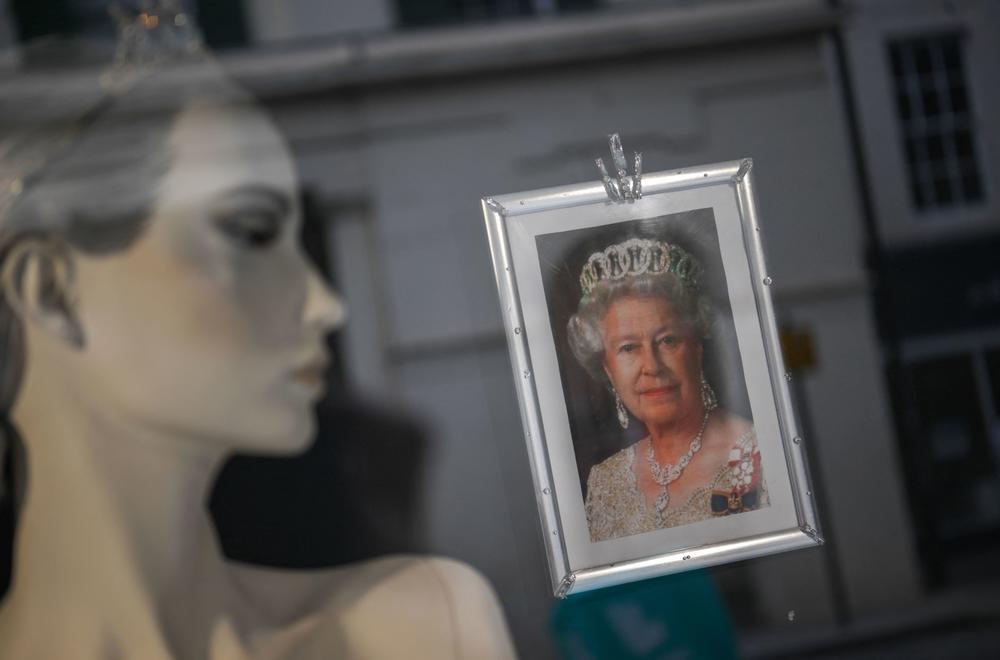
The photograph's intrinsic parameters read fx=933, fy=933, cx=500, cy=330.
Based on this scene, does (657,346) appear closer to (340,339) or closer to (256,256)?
(340,339)

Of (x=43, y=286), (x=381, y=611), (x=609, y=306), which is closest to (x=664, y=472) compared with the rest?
(x=609, y=306)

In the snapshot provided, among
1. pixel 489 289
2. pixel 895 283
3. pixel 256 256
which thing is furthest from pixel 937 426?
pixel 256 256

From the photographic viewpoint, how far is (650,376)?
1.51 m

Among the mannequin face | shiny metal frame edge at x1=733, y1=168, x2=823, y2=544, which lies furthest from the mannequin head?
shiny metal frame edge at x1=733, y1=168, x2=823, y2=544

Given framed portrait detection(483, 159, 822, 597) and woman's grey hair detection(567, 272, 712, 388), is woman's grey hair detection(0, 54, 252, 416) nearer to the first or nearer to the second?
framed portrait detection(483, 159, 822, 597)

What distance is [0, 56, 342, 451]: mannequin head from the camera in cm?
137

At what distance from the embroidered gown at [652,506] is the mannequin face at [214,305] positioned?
0.48m

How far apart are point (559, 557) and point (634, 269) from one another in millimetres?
477

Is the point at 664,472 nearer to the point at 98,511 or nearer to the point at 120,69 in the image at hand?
the point at 98,511

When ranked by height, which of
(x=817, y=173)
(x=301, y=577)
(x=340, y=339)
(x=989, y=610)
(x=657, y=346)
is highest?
(x=817, y=173)

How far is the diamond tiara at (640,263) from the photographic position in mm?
1503

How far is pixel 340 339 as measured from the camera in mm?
1439

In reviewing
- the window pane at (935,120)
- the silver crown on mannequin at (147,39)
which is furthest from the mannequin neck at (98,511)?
the window pane at (935,120)

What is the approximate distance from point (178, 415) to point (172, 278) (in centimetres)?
21
